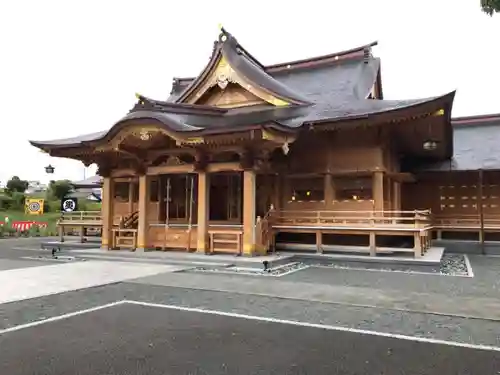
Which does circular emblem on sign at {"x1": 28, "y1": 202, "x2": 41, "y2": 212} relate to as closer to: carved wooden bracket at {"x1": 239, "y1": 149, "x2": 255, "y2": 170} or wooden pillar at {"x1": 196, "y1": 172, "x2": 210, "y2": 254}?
wooden pillar at {"x1": 196, "y1": 172, "x2": 210, "y2": 254}

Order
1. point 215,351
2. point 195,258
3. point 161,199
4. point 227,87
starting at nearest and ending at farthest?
point 215,351 < point 195,258 < point 161,199 < point 227,87

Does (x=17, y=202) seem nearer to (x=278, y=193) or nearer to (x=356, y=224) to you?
(x=278, y=193)

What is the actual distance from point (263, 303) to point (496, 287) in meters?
5.11

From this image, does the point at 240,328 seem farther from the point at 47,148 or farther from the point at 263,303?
the point at 47,148

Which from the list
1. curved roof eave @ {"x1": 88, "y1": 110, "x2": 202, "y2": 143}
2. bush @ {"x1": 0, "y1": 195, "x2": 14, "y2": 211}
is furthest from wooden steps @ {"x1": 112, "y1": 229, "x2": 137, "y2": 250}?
bush @ {"x1": 0, "y1": 195, "x2": 14, "y2": 211}

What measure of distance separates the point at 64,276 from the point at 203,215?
187 inches

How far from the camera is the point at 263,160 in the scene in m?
13.2

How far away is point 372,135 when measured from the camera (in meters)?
14.0

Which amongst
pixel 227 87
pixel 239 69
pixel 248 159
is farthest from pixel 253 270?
pixel 227 87

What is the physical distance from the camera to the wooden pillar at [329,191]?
14492mm

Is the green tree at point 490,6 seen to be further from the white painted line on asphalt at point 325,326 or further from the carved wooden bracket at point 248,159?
the carved wooden bracket at point 248,159

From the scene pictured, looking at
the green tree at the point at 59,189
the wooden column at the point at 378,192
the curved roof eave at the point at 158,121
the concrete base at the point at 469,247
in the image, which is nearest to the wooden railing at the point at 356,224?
the wooden column at the point at 378,192

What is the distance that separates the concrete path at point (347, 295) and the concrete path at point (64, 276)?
91cm

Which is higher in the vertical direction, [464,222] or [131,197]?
[131,197]
